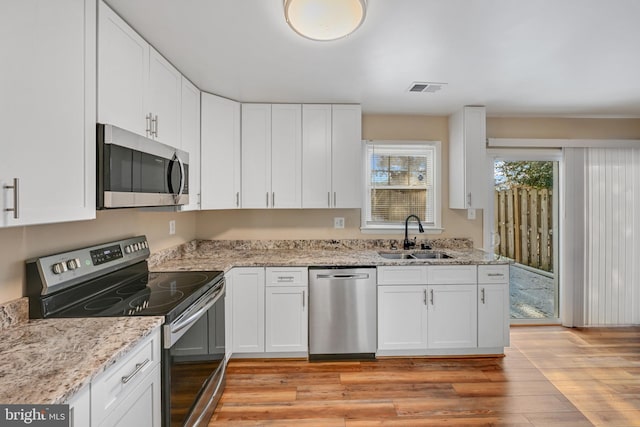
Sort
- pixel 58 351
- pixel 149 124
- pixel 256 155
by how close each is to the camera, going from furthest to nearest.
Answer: pixel 256 155
pixel 149 124
pixel 58 351

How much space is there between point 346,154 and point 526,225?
7.56 feet

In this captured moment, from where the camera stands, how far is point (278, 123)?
3.16 m

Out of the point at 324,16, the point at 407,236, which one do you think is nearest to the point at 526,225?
the point at 407,236

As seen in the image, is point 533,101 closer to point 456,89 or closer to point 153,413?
point 456,89


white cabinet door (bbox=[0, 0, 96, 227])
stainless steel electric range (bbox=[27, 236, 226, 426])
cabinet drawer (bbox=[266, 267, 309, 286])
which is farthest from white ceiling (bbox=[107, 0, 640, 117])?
cabinet drawer (bbox=[266, 267, 309, 286])

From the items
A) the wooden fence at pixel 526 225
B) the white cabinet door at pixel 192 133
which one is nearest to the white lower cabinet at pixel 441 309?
the wooden fence at pixel 526 225

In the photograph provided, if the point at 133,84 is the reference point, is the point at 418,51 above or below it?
above

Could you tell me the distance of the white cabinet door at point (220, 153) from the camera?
284cm

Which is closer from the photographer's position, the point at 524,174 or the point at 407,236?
the point at 407,236

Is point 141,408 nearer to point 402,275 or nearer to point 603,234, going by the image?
point 402,275

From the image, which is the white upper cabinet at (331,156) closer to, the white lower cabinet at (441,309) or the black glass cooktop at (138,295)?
the white lower cabinet at (441,309)

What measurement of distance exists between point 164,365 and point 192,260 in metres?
1.49

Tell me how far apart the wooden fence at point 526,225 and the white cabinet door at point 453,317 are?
1111 mm

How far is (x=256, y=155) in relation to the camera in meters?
3.15
